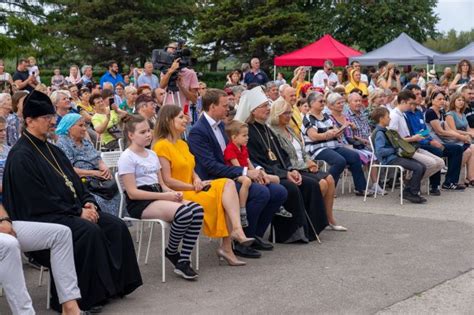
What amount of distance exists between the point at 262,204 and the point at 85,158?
175 centimetres

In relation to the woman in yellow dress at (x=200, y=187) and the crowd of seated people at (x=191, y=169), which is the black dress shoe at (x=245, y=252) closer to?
the crowd of seated people at (x=191, y=169)

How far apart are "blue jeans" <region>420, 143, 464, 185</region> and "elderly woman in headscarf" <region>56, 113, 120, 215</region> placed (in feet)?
19.0

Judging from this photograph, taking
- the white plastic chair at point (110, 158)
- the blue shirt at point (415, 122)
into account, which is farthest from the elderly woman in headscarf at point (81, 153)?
the blue shirt at point (415, 122)

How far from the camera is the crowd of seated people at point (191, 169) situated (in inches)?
211

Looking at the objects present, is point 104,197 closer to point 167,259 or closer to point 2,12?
point 167,259

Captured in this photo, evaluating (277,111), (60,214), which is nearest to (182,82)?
(277,111)

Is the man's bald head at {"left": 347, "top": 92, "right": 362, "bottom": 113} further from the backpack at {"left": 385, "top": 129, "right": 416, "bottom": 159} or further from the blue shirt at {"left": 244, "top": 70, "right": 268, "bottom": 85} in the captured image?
the blue shirt at {"left": 244, "top": 70, "right": 268, "bottom": 85}

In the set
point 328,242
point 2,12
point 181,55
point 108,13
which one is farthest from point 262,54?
point 328,242

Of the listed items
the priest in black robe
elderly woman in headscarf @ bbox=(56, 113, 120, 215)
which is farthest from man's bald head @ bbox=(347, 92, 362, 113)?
the priest in black robe

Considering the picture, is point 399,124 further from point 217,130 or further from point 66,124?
point 66,124

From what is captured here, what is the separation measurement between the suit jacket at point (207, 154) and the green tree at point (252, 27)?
101ft

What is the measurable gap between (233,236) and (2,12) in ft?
104

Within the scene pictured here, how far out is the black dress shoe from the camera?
23.4 feet

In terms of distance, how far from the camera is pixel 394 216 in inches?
361
